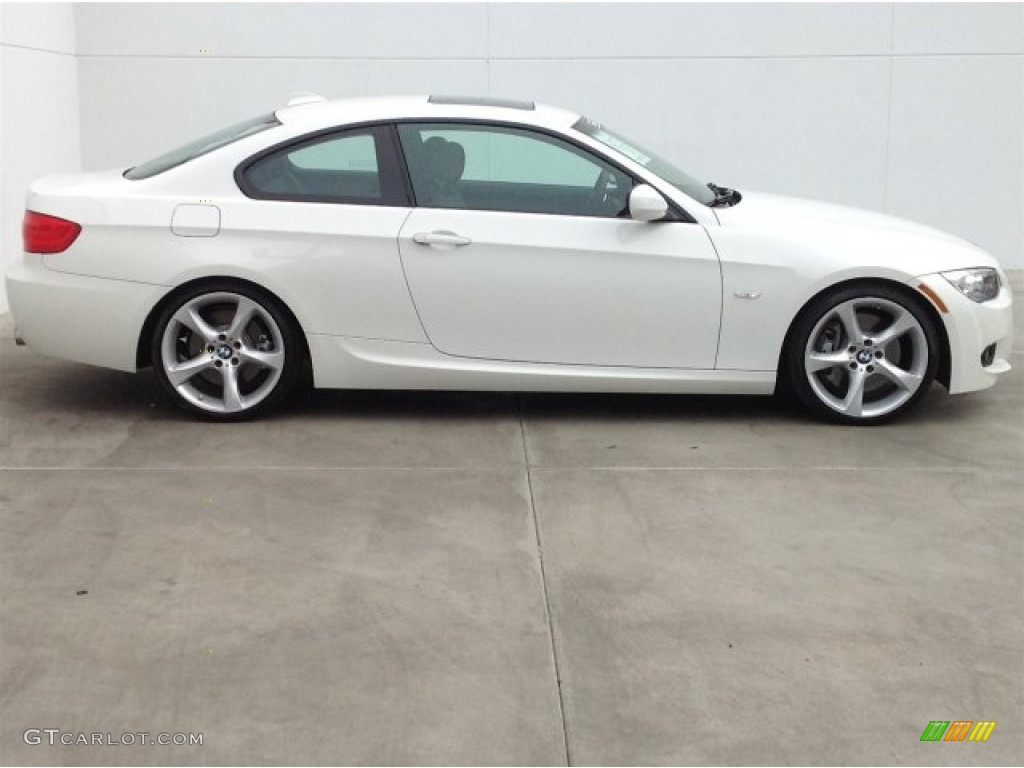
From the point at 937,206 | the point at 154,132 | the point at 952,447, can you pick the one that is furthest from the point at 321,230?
the point at 937,206

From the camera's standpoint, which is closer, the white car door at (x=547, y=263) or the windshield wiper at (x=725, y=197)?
the white car door at (x=547, y=263)

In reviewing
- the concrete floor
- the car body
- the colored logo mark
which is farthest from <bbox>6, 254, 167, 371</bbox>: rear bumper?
the colored logo mark

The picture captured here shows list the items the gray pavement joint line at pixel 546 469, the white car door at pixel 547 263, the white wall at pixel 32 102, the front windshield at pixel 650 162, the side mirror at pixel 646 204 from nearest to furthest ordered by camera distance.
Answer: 1. the gray pavement joint line at pixel 546 469
2. the side mirror at pixel 646 204
3. the white car door at pixel 547 263
4. the front windshield at pixel 650 162
5. the white wall at pixel 32 102

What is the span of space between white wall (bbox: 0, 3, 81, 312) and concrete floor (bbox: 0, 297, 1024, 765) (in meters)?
3.26

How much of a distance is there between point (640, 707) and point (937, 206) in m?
8.65

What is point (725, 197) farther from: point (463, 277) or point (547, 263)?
point (463, 277)

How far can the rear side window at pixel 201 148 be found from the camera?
22.5 ft

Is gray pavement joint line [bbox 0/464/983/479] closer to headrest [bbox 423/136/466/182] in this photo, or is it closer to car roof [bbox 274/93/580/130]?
headrest [bbox 423/136/466/182]

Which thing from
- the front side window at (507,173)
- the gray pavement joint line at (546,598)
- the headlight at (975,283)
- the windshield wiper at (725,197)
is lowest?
the gray pavement joint line at (546,598)

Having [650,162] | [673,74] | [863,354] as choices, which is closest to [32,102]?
[673,74]

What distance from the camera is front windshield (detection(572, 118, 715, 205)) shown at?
6.87m

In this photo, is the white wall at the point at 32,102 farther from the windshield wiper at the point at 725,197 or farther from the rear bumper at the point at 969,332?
the rear bumper at the point at 969,332

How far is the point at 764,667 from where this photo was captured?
4.15 metres

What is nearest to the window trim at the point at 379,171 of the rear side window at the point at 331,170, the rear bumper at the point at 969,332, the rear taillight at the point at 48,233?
the rear side window at the point at 331,170
